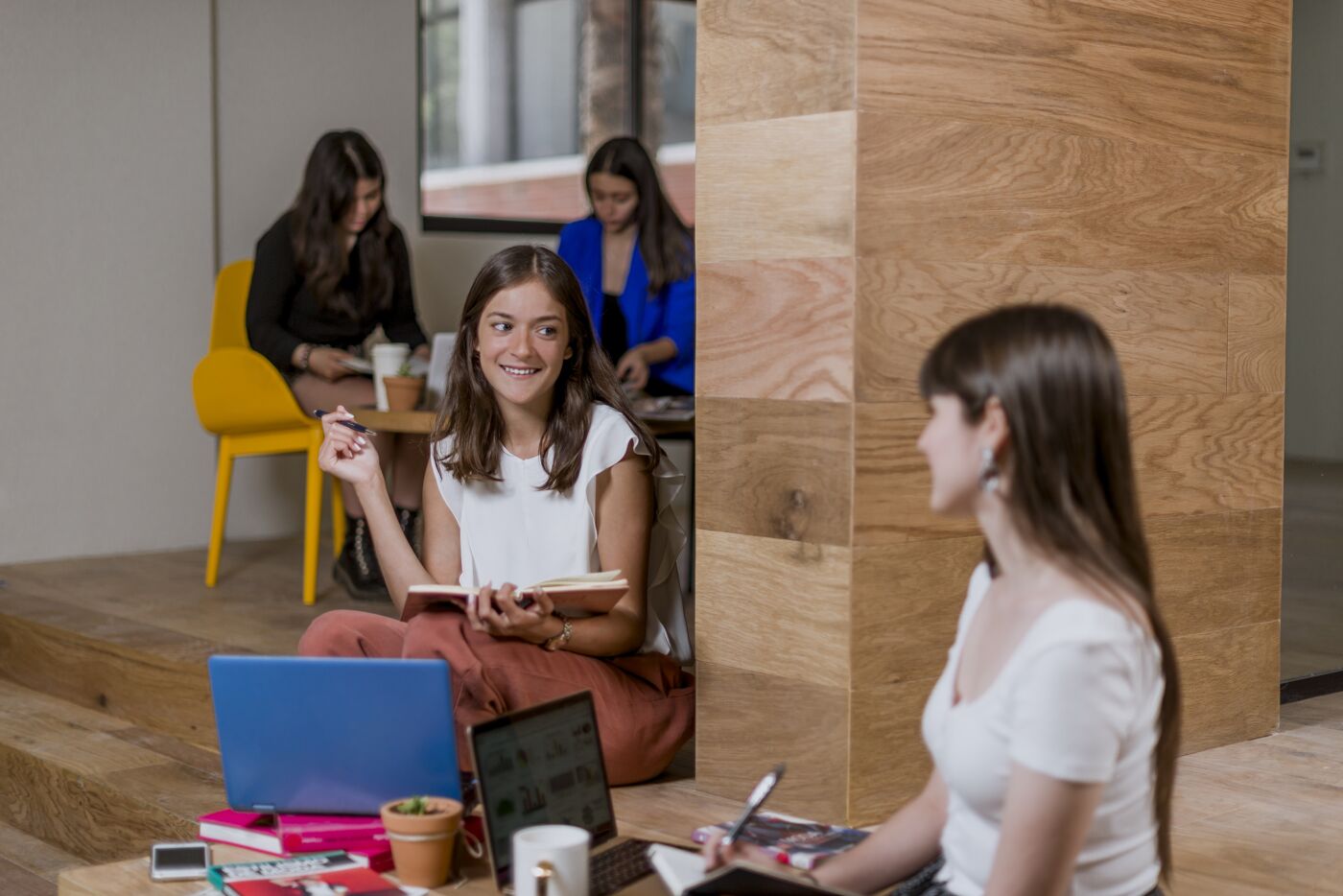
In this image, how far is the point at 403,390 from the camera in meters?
3.51

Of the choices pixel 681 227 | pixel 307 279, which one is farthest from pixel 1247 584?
pixel 307 279

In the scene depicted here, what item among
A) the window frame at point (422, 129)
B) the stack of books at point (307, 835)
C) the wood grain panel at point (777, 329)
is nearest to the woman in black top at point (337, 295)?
the window frame at point (422, 129)

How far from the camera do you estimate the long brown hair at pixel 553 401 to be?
2352 millimetres

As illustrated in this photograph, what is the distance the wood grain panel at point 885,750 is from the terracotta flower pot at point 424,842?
0.61 metres

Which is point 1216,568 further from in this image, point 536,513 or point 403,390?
point 403,390

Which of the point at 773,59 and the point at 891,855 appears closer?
the point at 891,855

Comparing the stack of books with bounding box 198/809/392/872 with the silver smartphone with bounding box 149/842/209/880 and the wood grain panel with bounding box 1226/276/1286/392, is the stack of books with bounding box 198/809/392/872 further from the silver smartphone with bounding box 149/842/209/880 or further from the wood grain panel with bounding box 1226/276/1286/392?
the wood grain panel with bounding box 1226/276/1286/392

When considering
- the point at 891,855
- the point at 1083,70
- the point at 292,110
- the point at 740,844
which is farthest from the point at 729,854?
the point at 292,110

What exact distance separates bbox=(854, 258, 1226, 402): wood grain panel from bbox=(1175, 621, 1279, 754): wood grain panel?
1.44 ft

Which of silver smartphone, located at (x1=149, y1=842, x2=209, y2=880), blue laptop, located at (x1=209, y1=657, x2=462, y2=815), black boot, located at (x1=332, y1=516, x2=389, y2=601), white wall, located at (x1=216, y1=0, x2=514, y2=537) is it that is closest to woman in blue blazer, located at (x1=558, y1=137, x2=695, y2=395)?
black boot, located at (x1=332, y1=516, x2=389, y2=601)

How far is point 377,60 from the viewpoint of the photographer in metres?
5.10

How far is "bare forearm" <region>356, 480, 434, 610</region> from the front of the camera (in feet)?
7.56

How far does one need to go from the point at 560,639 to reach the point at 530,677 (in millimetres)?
72

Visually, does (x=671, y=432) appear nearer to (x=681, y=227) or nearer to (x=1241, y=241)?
(x=681, y=227)
